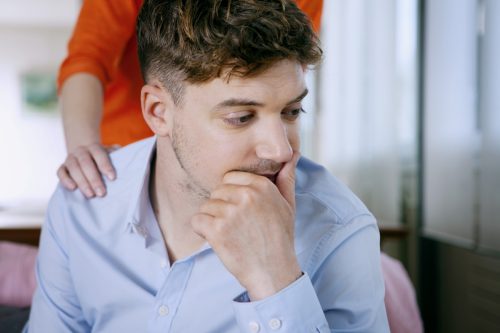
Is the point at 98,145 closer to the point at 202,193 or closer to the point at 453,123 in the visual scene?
the point at 202,193

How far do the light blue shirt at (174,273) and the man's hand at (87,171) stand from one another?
0.09 ft

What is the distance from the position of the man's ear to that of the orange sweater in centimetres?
43

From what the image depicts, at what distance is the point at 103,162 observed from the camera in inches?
50.5

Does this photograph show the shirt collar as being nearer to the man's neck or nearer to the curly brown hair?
the man's neck

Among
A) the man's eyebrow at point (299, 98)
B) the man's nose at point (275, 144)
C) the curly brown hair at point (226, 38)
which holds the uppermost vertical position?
the curly brown hair at point (226, 38)

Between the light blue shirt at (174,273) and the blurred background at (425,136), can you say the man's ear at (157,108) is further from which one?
the blurred background at (425,136)

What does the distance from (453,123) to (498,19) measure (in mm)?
553

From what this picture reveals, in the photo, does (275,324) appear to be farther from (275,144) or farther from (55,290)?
(55,290)

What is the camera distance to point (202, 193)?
1.13 metres

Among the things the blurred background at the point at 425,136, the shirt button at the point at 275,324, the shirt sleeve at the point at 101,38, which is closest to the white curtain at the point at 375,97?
the blurred background at the point at 425,136

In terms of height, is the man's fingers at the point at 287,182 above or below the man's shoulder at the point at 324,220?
above

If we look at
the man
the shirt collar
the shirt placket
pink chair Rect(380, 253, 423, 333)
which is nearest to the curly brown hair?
the man

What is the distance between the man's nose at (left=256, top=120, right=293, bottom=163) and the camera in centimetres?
97

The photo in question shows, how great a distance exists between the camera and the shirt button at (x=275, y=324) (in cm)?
90
